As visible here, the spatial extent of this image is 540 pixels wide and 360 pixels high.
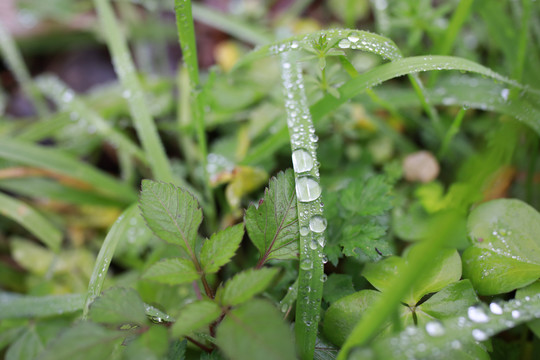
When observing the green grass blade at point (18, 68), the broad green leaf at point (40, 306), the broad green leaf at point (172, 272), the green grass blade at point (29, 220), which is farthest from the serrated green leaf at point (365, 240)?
the green grass blade at point (18, 68)

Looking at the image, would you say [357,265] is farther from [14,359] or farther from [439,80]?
[14,359]

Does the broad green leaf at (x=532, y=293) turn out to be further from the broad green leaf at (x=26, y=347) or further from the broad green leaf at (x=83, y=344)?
the broad green leaf at (x=26, y=347)

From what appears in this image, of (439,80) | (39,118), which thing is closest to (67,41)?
(39,118)

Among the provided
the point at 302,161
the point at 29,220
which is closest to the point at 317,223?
the point at 302,161

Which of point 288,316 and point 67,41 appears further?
point 67,41

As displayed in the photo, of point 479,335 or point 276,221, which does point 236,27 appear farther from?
point 479,335

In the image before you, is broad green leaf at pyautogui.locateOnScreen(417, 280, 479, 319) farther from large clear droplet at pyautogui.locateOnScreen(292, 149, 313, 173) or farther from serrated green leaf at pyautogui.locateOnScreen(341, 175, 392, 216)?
large clear droplet at pyautogui.locateOnScreen(292, 149, 313, 173)

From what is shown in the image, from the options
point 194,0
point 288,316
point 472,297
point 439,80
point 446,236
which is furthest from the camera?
point 194,0
